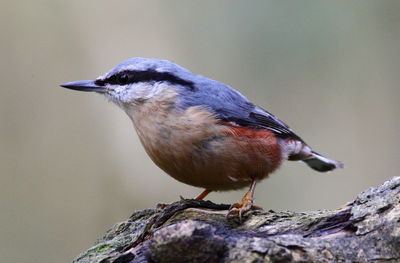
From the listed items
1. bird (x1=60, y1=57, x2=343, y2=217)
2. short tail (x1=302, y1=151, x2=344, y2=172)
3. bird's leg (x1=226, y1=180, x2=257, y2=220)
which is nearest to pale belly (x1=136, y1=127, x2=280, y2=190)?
bird (x1=60, y1=57, x2=343, y2=217)

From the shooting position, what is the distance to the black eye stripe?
4141 millimetres

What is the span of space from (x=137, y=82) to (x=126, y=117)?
9.11 feet

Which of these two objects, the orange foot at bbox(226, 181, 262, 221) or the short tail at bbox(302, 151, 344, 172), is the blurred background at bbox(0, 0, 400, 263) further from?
the orange foot at bbox(226, 181, 262, 221)

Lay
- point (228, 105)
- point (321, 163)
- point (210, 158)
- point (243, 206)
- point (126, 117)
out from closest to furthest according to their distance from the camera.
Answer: point (243, 206), point (210, 158), point (228, 105), point (321, 163), point (126, 117)

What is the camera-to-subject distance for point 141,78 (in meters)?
4.14

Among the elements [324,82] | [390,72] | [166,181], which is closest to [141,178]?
[166,181]

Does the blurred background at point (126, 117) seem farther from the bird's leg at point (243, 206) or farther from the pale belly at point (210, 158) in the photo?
the bird's leg at point (243, 206)

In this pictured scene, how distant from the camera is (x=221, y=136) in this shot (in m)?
3.78

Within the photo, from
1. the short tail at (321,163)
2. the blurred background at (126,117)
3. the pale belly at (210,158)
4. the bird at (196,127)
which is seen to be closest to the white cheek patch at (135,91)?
the bird at (196,127)

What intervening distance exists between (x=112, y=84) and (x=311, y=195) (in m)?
3.56

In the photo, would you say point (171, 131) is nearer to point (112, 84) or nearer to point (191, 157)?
point (191, 157)

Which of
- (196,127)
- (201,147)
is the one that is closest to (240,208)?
(201,147)

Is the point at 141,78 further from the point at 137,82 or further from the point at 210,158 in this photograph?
the point at 210,158

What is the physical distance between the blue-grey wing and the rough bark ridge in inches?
33.4
